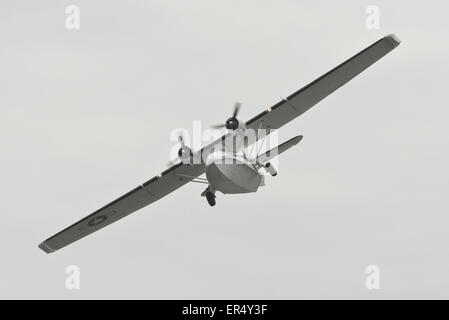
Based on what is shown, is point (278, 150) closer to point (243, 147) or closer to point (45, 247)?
point (243, 147)

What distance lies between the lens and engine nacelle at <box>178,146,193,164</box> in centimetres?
4362

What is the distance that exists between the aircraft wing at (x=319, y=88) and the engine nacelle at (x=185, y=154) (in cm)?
245

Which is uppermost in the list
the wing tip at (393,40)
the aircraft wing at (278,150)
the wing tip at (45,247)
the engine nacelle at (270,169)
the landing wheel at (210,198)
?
the wing tip at (393,40)

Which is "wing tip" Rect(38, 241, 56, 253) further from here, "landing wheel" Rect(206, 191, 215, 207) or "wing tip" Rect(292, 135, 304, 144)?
"wing tip" Rect(292, 135, 304, 144)

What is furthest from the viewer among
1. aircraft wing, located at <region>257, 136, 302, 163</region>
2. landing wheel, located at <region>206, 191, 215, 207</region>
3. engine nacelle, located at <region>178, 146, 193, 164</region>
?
landing wheel, located at <region>206, 191, 215, 207</region>

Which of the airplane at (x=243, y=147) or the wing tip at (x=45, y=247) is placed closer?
the airplane at (x=243, y=147)

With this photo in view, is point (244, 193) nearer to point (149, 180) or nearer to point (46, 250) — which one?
point (149, 180)

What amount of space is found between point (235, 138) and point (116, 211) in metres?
7.27

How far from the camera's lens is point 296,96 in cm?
4344

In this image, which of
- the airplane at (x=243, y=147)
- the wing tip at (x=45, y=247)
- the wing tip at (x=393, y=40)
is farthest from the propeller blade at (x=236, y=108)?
the wing tip at (x=45, y=247)

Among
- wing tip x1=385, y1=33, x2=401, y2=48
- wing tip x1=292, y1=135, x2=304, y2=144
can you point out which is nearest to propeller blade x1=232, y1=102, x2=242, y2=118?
wing tip x1=292, y1=135, x2=304, y2=144

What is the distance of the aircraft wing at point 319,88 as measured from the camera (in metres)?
42.5

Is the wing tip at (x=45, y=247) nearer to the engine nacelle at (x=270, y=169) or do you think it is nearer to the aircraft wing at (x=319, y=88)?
the aircraft wing at (x=319, y=88)

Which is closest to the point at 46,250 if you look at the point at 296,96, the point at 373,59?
the point at 296,96
